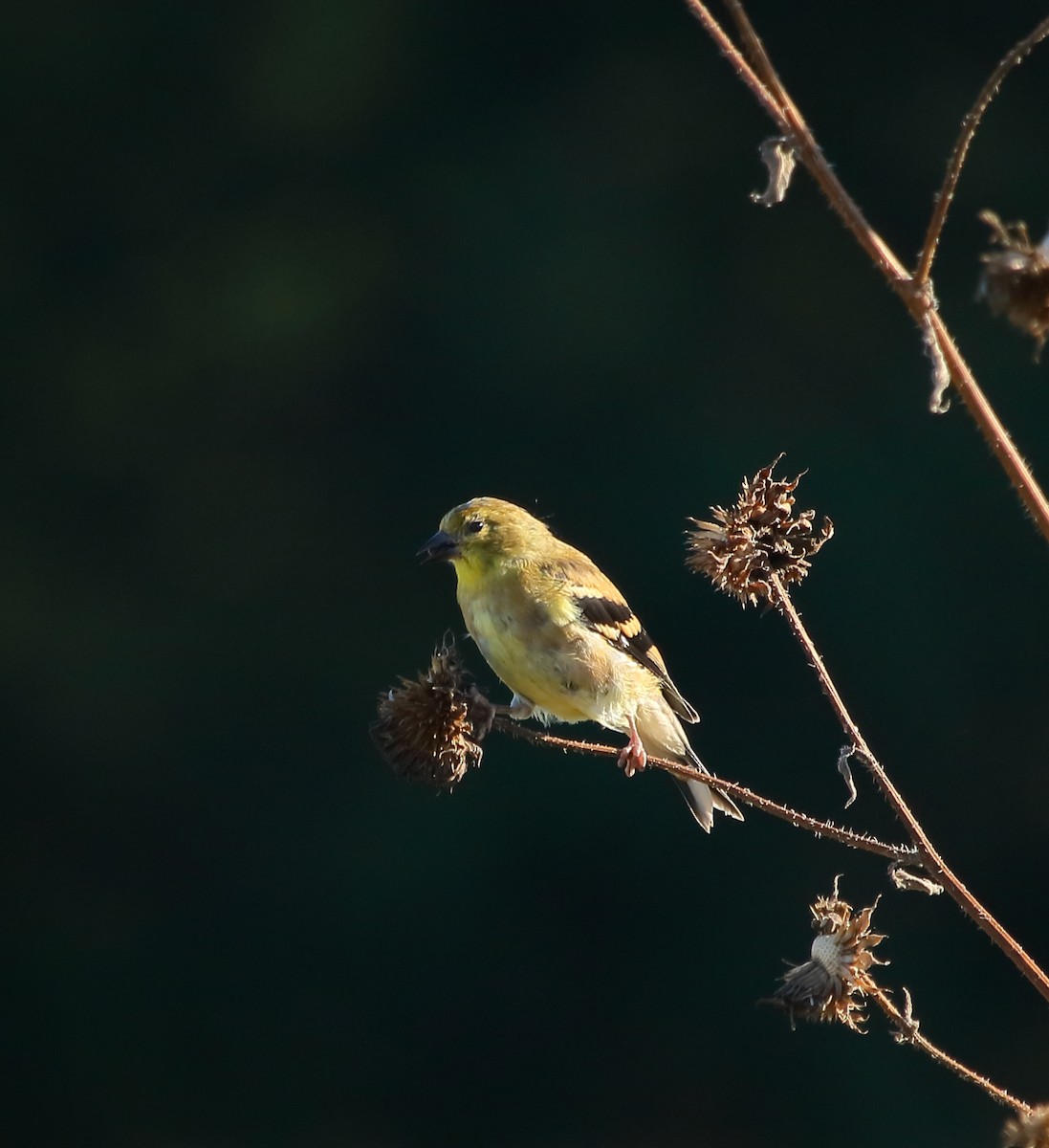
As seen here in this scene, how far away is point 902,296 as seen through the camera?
3.38 ft

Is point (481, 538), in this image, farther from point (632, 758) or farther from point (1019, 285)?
point (1019, 285)

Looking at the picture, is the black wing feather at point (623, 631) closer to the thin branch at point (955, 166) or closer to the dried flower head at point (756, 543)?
the dried flower head at point (756, 543)

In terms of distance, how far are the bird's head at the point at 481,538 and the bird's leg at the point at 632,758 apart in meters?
0.42

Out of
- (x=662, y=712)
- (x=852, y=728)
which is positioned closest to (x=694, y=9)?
(x=852, y=728)

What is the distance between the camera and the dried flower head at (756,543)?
180 centimetres

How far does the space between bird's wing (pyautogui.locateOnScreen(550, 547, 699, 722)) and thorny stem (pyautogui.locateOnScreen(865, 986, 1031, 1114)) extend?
1.41 meters

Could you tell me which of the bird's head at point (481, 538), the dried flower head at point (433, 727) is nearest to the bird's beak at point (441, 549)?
the bird's head at point (481, 538)

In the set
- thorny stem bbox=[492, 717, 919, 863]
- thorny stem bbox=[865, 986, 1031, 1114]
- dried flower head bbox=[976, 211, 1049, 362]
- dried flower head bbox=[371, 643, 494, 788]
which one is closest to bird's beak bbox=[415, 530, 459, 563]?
dried flower head bbox=[371, 643, 494, 788]

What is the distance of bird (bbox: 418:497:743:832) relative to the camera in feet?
9.09

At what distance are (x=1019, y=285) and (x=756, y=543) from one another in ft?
2.45

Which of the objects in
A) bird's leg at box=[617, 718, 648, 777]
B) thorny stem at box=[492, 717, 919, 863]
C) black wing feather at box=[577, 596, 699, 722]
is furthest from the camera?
black wing feather at box=[577, 596, 699, 722]

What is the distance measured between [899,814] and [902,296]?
0.50m

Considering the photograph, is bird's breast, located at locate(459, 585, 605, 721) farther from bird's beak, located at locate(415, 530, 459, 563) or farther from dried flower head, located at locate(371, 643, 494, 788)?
dried flower head, located at locate(371, 643, 494, 788)

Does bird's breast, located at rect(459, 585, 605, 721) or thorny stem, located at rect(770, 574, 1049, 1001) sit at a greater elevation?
bird's breast, located at rect(459, 585, 605, 721)
